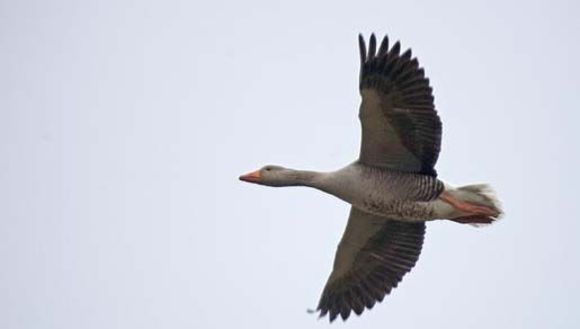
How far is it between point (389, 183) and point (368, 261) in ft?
5.64

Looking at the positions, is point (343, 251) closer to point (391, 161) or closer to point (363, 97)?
point (391, 161)

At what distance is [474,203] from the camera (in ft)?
43.4

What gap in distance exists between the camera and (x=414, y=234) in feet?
46.4

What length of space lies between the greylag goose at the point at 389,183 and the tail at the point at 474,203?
13mm

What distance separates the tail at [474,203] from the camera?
13172 millimetres

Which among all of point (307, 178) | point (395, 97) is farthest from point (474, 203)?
point (307, 178)

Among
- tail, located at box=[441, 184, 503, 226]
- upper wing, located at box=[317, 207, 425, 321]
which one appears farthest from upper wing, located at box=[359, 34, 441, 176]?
upper wing, located at box=[317, 207, 425, 321]

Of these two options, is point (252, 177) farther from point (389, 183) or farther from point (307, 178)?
point (389, 183)

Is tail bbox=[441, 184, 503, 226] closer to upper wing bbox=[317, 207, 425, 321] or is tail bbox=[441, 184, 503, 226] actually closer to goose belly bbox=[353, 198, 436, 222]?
goose belly bbox=[353, 198, 436, 222]

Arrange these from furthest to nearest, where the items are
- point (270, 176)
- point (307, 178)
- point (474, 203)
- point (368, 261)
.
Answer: point (368, 261)
point (270, 176)
point (307, 178)
point (474, 203)

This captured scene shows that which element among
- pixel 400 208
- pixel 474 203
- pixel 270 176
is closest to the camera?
pixel 400 208

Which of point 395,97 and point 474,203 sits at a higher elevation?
point 395,97

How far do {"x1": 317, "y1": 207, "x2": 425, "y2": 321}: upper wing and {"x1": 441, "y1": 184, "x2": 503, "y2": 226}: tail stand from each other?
0.97 metres

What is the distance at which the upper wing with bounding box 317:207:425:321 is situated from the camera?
1416 centimetres
